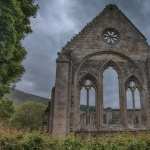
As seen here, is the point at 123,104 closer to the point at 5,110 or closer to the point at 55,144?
the point at 5,110

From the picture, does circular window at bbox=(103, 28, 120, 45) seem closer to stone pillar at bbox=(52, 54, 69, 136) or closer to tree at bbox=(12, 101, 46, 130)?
stone pillar at bbox=(52, 54, 69, 136)

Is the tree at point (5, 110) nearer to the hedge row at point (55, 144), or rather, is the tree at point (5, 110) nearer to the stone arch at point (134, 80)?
the hedge row at point (55, 144)

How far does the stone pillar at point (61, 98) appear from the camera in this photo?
1608cm

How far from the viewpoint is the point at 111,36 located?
764 inches

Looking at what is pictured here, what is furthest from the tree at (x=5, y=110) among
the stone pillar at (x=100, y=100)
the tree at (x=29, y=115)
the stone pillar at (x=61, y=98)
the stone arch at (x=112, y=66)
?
the tree at (x=29, y=115)

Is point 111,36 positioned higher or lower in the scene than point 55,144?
higher

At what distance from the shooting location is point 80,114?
17.3 m

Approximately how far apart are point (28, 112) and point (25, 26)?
28.7 m

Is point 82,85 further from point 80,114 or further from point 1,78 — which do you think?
point 1,78

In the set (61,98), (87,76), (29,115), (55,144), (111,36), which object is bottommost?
(55,144)

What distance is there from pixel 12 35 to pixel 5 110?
3.72 meters

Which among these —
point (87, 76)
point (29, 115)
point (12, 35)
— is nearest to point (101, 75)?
point (87, 76)

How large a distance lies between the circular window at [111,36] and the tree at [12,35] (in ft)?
20.9

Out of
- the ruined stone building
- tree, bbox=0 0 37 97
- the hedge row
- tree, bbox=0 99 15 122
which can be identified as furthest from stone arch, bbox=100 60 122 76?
the hedge row
